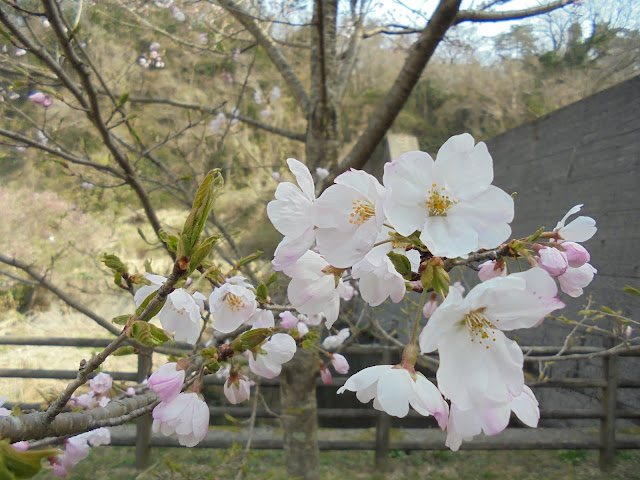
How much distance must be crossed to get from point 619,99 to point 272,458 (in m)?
2.61

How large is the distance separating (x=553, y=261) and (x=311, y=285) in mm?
220

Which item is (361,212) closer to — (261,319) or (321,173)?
(261,319)

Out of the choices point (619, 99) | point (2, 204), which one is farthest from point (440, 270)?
point (2, 204)

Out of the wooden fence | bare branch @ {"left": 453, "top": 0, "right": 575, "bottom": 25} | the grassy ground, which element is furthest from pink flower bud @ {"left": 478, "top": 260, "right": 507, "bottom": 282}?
the grassy ground

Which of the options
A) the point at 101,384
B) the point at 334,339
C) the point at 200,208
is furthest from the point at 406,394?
the point at 334,339

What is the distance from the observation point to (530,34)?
14.1 feet

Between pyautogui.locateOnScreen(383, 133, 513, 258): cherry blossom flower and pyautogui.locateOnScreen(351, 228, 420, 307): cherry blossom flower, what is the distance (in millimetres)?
50

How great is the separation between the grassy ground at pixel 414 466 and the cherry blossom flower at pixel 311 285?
1.97 metres

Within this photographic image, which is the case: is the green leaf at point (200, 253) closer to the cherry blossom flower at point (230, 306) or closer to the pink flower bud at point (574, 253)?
the cherry blossom flower at point (230, 306)

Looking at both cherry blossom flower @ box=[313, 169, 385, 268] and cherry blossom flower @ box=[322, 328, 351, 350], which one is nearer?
cherry blossom flower @ box=[313, 169, 385, 268]

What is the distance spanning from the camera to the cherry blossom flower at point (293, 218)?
14.7 inches

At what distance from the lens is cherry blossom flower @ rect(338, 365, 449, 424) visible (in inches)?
13.6

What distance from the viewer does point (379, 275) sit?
14.4 inches

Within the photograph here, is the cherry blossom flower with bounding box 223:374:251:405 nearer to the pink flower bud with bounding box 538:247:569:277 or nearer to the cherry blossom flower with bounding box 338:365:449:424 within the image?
the cherry blossom flower with bounding box 338:365:449:424
